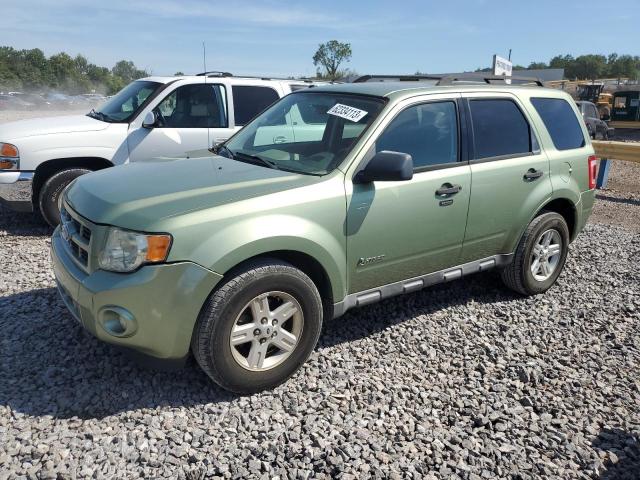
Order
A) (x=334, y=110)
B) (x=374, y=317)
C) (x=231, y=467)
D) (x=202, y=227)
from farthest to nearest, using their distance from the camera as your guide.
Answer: (x=374, y=317) < (x=334, y=110) < (x=202, y=227) < (x=231, y=467)

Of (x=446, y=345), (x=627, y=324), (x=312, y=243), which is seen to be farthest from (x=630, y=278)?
(x=312, y=243)

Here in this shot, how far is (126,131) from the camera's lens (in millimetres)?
6602

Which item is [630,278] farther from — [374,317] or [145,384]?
[145,384]

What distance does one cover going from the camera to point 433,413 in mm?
3191

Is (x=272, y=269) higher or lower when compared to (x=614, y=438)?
higher

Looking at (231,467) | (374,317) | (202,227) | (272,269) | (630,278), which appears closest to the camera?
(231,467)

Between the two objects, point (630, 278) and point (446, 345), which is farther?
point (630, 278)

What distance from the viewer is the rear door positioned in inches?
165

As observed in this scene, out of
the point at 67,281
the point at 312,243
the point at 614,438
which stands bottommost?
the point at 614,438

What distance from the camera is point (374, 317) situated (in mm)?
4395

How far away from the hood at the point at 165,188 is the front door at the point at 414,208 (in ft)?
1.54

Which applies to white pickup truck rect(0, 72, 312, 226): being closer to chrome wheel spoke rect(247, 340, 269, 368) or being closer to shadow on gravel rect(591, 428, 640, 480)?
chrome wheel spoke rect(247, 340, 269, 368)

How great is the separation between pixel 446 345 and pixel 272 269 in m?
1.65

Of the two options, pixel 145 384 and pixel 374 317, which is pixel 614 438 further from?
pixel 145 384
